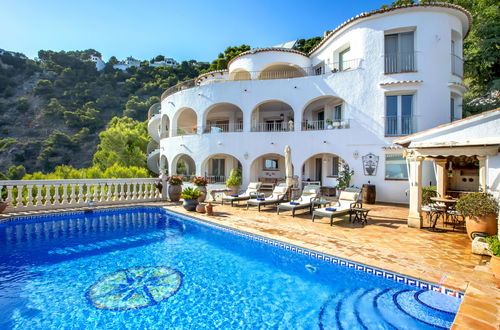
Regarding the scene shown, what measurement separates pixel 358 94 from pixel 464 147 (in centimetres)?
888

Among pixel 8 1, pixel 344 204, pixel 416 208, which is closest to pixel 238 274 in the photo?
pixel 344 204

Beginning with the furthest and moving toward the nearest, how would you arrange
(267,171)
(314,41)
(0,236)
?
1. (314,41)
2. (267,171)
3. (0,236)

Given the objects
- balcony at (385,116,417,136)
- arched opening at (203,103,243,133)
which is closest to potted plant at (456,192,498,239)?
balcony at (385,116,417,136)

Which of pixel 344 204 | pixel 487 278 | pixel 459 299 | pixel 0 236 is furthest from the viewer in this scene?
pixel 344 204

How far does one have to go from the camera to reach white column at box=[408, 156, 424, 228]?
779 centimetres

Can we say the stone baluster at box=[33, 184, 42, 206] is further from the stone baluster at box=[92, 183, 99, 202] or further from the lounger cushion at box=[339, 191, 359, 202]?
the lounger cushion at box=[339, 191, 359, 202]

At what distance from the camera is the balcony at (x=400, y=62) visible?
13922 mm

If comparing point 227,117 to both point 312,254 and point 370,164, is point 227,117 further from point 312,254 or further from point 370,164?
point 312,254

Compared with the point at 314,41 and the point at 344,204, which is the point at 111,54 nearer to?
the point at 314,41

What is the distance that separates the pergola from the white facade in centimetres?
653

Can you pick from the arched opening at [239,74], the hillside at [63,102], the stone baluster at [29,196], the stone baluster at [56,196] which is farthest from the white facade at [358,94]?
Answer: the hillside at [63,102]

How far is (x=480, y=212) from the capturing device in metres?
5.87

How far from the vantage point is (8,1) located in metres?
9.55

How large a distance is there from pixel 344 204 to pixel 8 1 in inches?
575
